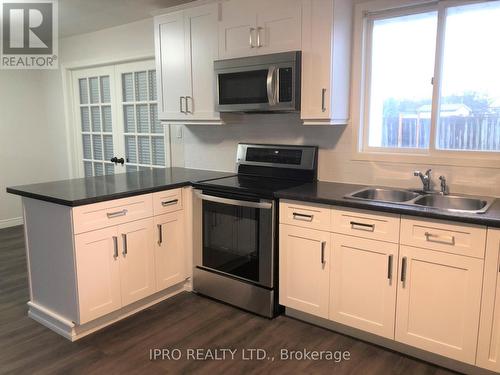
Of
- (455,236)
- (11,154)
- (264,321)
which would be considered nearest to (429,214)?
(455,236)

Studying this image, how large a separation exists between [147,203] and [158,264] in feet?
1.60

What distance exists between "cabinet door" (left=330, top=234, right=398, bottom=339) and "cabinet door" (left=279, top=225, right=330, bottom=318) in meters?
0.06

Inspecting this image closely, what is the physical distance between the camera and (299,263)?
264 cm

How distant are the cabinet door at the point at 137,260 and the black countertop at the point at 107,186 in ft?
0.79

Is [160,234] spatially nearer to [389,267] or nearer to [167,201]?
[167,201]

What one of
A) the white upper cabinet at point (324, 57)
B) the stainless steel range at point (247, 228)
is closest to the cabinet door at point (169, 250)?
the stainless steel range at point (247, 228)

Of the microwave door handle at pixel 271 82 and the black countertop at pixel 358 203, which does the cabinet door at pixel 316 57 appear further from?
the black countertop at pixel 358 203

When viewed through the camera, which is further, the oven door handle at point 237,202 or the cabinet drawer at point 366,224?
the oven door handle at point 237,202

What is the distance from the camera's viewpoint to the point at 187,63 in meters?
3.34

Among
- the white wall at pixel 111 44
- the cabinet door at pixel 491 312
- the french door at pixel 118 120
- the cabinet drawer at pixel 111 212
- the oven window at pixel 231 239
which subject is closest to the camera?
the cabinet door at pixel 491 312

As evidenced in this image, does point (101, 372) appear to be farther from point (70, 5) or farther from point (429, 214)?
point (70, 5)

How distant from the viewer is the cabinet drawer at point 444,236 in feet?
6.53

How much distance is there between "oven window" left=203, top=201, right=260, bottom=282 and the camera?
9.18 ft

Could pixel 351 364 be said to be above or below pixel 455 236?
below
